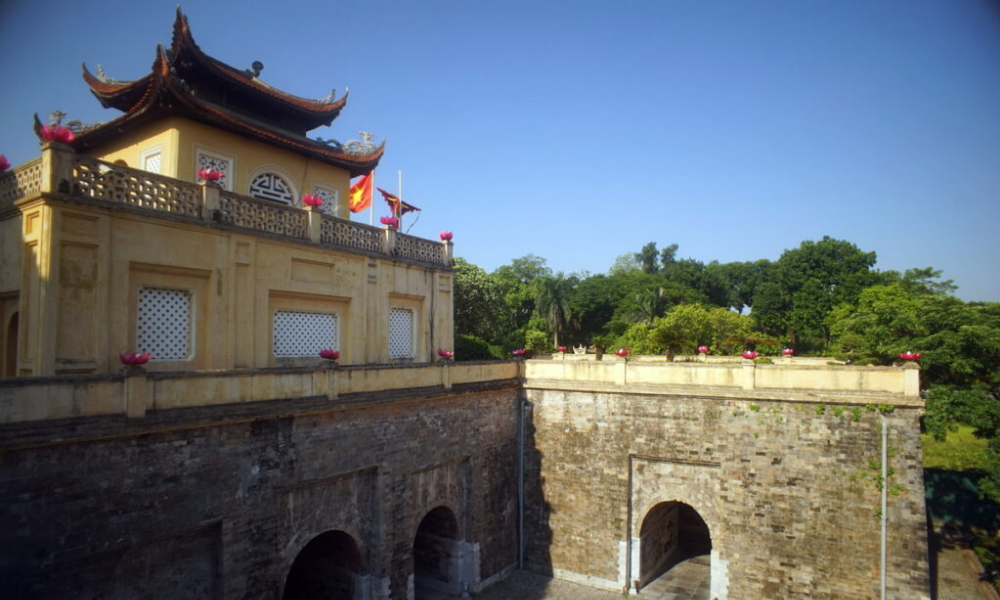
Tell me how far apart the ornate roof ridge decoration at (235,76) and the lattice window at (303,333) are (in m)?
5.62

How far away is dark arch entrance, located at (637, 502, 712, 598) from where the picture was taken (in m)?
14.1

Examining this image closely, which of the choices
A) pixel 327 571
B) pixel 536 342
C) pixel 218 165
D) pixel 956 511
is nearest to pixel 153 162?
pixel 218 165

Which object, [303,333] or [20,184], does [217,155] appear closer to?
[20,184]

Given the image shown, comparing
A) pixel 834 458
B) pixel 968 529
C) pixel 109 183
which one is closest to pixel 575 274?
pixel 968 529

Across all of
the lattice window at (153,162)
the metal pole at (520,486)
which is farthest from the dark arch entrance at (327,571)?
the lattice window at (153,162)

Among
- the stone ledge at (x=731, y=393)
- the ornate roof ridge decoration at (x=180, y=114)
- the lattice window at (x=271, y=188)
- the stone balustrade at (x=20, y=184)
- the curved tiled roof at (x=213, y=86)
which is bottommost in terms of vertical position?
the stone ledge at (x=731, y=393)

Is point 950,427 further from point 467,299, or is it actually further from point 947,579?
point 467,299

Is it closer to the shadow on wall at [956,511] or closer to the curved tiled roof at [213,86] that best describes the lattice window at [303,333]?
the curved tiled roof at [213,86]

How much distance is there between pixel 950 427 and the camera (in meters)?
13.4

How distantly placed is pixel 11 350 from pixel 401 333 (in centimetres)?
749

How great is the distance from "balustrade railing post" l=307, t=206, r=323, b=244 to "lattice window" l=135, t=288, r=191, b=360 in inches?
106

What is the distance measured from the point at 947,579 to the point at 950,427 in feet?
14.2

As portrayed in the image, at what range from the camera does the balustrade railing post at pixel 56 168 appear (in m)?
8.23

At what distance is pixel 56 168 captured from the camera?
27.2ft
